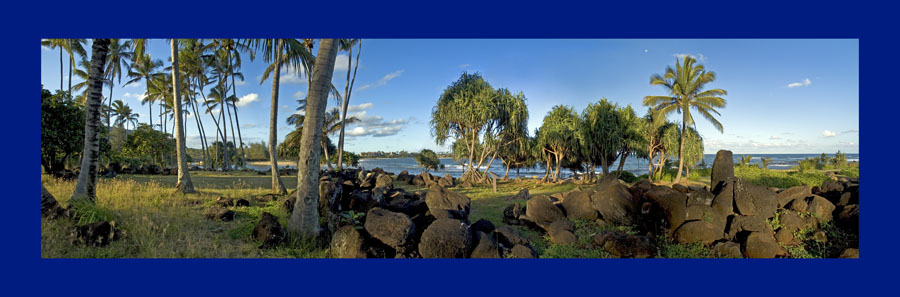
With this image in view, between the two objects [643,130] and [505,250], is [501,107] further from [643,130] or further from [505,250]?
[505,250]

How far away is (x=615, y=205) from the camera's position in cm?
736

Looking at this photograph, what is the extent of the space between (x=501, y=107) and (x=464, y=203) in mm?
12834

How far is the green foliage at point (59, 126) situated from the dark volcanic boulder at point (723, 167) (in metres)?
18.9

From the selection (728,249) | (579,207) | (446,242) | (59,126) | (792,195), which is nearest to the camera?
(446,242)

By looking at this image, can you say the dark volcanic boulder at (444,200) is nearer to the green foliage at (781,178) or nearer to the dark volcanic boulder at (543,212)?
the dark volcanic boulder at (543,212)

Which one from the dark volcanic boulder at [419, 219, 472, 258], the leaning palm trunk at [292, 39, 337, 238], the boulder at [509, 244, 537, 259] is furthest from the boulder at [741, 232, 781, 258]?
the leaning palm trunk at [292, 39, 337, 238]

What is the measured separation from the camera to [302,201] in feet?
18.3

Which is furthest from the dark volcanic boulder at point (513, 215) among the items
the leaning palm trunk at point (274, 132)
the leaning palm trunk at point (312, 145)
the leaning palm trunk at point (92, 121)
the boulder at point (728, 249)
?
the leaning palm trunk at point (92, 121)

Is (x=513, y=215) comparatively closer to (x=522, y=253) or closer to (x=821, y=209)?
(x=522, y=253)

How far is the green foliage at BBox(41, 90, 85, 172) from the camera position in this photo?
10789 mm

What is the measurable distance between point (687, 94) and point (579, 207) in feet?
58.2

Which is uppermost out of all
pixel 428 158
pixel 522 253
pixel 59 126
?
pixel 59 126

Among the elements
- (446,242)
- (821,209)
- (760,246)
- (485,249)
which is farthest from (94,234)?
(821,209)

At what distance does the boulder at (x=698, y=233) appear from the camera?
5.82m
